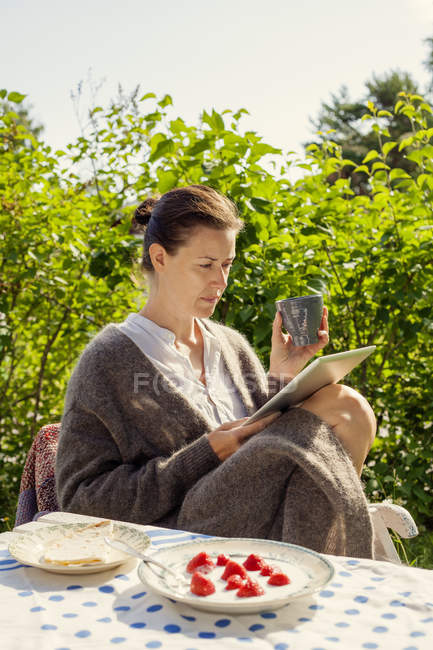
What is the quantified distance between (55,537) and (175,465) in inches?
31.8

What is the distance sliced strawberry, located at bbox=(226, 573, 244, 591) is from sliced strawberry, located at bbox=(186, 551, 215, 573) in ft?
0.19

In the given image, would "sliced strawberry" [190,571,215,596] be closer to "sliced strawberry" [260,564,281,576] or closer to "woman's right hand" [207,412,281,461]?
"sliced strawberry" [260,564,281,576]

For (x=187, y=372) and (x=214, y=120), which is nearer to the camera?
(x=187, y=372)

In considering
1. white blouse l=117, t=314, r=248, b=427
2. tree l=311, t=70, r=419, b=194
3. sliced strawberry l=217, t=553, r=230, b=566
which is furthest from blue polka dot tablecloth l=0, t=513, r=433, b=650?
tree l=311, t=70, r=419, b=194

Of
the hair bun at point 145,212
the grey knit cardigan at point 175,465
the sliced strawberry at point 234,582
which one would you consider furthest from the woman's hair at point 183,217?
the sliced strawberry at point 234,582

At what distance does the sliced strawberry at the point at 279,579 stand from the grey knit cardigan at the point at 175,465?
74 centimetres

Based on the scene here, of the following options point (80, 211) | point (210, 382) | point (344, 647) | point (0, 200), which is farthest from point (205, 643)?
point (0, 200)

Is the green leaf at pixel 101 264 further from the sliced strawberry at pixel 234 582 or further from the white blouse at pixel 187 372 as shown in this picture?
the sliced strawberry at pixel 234 582

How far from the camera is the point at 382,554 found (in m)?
1.87

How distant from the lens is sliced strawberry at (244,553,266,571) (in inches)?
36.0

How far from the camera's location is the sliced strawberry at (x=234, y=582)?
0.84 metres

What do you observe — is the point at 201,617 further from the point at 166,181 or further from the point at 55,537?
the point at 166,181

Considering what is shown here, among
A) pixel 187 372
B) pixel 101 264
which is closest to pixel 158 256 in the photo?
pixel 187 372

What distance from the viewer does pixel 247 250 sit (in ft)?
9.84
